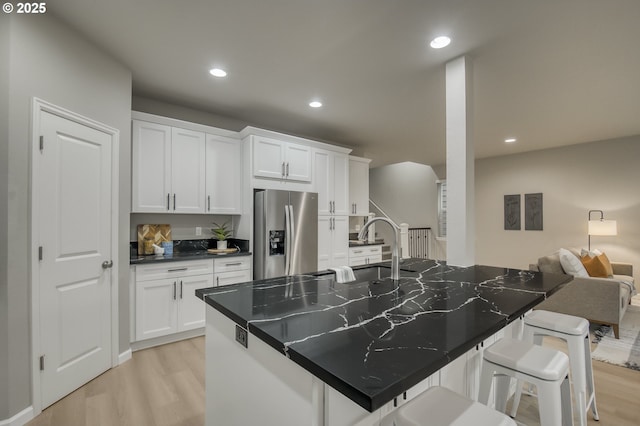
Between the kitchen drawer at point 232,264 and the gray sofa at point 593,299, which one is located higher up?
the kitchen drawer at point 232,264

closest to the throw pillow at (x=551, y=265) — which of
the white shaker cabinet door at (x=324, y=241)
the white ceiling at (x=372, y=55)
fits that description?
the white ceiling at (x=372, y=55)

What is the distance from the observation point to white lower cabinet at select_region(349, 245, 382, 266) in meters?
4.71

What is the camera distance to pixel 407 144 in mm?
5391

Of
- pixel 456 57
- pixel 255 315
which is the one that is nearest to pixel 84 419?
pixel 255 315

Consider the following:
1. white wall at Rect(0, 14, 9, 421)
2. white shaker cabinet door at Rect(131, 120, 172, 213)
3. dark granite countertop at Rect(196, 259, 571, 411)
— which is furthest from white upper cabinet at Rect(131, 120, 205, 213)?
dark granite countertop at Rect(196, 259, 571, 411)

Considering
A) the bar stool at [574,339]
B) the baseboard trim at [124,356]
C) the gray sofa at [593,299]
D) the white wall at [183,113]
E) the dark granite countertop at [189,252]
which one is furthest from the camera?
the white wall at [183,113]

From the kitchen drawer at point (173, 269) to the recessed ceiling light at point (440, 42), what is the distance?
9.69 ft

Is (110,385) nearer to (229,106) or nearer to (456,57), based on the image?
(229,106)

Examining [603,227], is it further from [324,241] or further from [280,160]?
[280,160]

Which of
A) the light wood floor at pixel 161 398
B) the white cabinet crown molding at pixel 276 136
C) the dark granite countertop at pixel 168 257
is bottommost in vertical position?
the light wood floor at pixel 161 398

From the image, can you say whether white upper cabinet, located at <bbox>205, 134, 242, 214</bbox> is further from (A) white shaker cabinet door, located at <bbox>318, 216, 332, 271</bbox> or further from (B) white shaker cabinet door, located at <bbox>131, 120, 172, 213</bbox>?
(A) white shaker cabinet door, located at <bbox>318, 216, 332, 271</bbox>

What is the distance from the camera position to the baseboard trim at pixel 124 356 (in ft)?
8.65

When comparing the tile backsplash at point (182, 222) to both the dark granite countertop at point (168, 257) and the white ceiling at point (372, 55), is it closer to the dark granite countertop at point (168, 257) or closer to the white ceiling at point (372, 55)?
the dark granite countertop at point (168, 257)

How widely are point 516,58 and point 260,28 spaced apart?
6.99 feet
